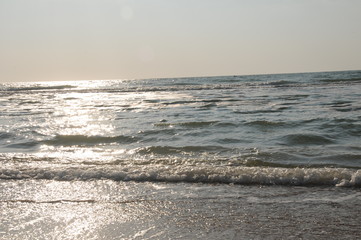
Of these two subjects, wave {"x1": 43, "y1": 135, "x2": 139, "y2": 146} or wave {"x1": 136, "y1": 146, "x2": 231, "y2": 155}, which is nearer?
wave {"x1": 136, "y1": 146, "x2": 231, "y2": 155}

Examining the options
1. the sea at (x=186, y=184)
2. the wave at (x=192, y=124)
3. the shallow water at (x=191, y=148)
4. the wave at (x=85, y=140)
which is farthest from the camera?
the wave at (x=192, y=124)

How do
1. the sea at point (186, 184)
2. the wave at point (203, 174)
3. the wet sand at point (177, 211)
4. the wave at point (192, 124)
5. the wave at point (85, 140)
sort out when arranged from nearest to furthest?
the wet sand at point (177, 211), the sea at point (186, 184), the wave at point (203, 174), the wave at point (85, 140), the wave at point (192, 124)

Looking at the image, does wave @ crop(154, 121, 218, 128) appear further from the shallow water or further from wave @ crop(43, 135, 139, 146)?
wave @ crop(43, 135, 139, 146)

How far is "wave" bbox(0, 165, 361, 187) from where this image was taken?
5250mm

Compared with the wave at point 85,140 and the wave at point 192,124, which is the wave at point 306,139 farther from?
the wave at point 85,140

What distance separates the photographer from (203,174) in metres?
5.65

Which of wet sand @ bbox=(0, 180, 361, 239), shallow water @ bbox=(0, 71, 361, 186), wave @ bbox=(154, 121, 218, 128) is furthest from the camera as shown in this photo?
wave @ bbox=(154, 121, 218, 128)

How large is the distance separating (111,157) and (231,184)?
9.39 feet

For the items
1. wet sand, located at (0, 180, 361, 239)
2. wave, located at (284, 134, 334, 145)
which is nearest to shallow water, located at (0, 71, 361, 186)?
wave, located at (284, 134, 334, 145)

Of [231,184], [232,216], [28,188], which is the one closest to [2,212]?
[28,188]

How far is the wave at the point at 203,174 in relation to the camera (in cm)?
525

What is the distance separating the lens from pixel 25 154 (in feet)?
25.9

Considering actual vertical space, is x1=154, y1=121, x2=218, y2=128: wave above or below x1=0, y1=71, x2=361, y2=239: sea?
above

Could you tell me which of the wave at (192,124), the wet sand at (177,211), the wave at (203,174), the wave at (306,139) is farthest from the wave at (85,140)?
the wet sand at (177,211)
